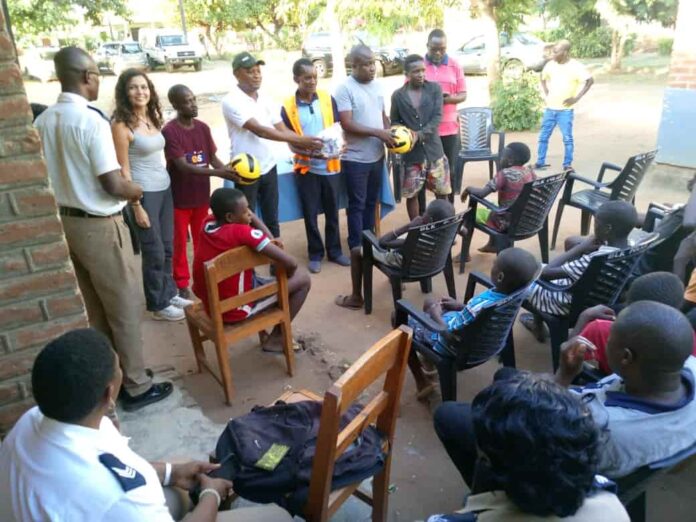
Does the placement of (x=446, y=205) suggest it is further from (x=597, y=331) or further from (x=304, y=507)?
(x=304, y=507)

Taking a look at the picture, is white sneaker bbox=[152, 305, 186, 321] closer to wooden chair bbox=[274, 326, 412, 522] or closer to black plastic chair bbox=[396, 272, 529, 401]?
black plastic chair bbox=[396, 272, 529, 401]

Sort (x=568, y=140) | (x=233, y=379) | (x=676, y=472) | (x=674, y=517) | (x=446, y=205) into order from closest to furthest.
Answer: (x=674, y=517)
(x=676, y=472)
(x=233, y=379)
(x=446, y=205)
(x=568, y=140)

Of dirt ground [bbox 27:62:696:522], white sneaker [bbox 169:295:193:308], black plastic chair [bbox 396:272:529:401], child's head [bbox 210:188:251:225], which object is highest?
child's head [bbox 210:188:251:225]

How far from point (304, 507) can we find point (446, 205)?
254cm

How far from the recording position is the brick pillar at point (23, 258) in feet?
6.59

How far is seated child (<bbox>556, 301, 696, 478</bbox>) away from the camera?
1860 mm

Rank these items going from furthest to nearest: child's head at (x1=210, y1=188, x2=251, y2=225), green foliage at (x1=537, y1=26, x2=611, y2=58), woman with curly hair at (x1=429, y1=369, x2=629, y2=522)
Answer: green foliage at (x1=537, y1=26, x2=611, y2=58)
child's head at (x1=210, y1=188, x2=251, y2=225)
woman with curly hair at (x1=429, y1=369, x2=629, y2=522)

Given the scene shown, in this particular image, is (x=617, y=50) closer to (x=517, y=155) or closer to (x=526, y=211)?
(x=517, y=155)

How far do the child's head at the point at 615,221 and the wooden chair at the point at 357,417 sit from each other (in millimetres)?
1901

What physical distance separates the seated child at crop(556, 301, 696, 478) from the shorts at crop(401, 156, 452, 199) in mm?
3809

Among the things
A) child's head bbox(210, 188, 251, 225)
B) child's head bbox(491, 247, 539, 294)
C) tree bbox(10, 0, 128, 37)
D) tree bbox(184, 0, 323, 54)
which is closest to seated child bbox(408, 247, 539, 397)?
child's head bbox(491, 247, 539, 294)

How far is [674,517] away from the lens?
8.20ft

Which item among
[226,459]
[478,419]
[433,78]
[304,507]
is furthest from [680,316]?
[433,78]

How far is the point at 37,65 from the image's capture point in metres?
24.4
